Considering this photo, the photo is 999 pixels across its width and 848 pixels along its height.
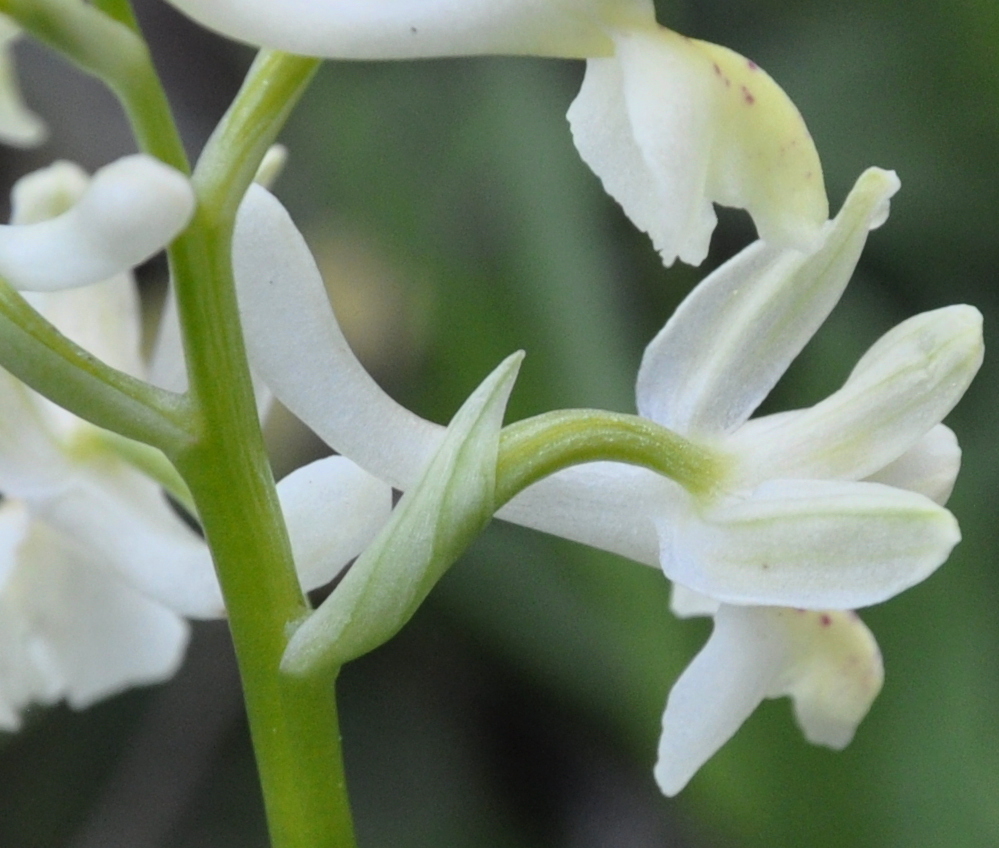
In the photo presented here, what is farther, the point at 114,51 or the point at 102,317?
the point at 102,317

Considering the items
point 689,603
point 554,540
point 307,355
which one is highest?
point 307,355

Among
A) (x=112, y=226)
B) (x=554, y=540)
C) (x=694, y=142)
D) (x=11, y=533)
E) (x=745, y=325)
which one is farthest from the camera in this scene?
(x=554, y=540)

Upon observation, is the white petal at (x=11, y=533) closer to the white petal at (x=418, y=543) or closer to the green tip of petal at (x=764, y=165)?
the white petal at (x=418, y=543)

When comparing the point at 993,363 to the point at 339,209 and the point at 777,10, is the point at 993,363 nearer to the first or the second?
the point at 777,10

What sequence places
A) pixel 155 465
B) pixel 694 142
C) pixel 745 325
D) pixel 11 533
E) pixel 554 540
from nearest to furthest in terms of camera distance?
1. pixel 694 142
2. pixel 745 325
3. pixel 155 465
4. pixel 11 533
5. pixel 554 540

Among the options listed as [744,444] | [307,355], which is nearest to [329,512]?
[307,355]

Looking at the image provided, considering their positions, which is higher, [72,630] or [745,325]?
[745,325]

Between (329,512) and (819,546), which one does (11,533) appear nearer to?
(329,512)

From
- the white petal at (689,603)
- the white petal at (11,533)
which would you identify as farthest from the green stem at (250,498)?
the white petal at (11,533)
